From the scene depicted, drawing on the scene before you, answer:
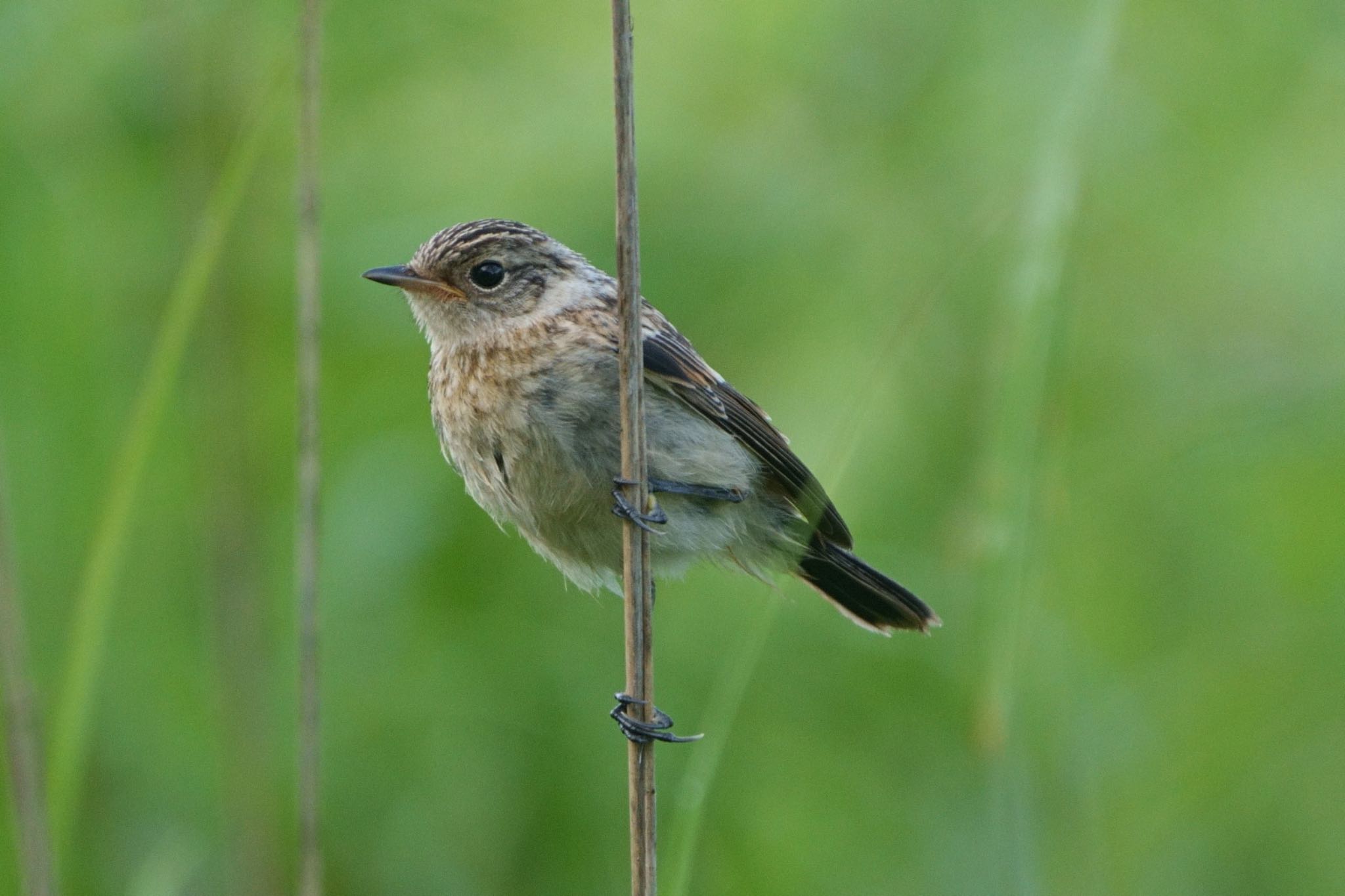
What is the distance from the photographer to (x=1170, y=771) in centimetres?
450

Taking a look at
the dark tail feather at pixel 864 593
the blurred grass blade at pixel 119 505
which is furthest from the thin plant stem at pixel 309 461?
the dark tail feather at pixel 864 593

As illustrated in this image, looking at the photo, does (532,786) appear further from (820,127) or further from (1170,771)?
(820,127)

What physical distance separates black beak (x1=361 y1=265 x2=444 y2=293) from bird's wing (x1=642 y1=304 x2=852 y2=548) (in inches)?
23.8

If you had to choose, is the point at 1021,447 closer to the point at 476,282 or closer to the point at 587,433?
the point at 587,433

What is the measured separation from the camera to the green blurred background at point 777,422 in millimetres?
4375

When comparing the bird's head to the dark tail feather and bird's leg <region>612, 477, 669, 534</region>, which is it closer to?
bird's leg <region>612, 477, 669, 534</region>

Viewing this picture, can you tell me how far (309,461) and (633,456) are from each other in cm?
67

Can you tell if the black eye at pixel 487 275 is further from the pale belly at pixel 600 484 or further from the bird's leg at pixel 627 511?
the bird's leg at pixel 627 511

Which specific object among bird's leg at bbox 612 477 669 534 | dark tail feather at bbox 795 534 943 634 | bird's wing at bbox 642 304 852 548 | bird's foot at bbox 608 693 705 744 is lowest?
bird's foot at bbox 608 693 705 744

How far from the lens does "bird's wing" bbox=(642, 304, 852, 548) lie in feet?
13.0

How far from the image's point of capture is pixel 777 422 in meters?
4.59

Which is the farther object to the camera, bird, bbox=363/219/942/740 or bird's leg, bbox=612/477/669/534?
bird, bbox=363/219/942/740

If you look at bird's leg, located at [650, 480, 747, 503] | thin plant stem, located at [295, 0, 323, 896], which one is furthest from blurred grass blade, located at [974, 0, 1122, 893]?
thin plant stem, located at [295, 0, 323, 896]

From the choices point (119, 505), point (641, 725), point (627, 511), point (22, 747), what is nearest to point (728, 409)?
point (627, 511)
